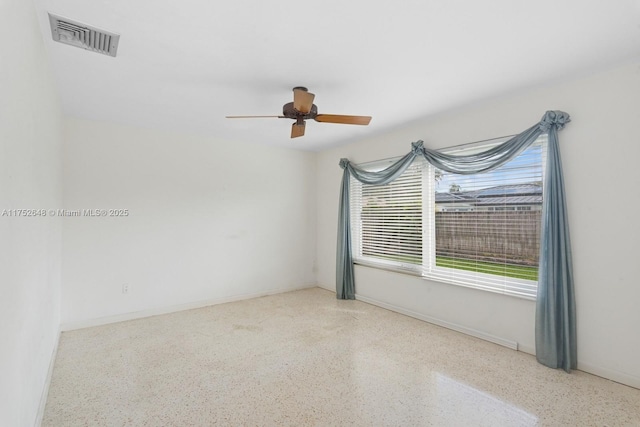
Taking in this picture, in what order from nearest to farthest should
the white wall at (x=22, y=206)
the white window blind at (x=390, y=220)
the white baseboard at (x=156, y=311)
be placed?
the white wall at (x=22, y=206)
the white baseboard at (x=156, y=311)
the white window blind at (x=390, y=220)

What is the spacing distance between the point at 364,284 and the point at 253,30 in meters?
3.67

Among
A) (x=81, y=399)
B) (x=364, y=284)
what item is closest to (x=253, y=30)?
(x=81, y=399)

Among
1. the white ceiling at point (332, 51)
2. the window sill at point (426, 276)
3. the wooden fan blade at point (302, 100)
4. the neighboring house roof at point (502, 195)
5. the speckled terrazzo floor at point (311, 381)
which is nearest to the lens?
the white ceiling at point (332, 51)

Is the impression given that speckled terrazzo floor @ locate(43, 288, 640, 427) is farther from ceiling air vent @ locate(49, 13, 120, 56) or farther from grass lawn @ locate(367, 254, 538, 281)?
ceiling air vent @ locate(49, 13, 120, 56)

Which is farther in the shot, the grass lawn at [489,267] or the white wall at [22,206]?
the grass lawn at [489,267]

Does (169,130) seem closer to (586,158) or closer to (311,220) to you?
(311,220)

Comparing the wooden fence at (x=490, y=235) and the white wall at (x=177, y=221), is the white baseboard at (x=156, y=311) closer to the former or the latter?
the white wall at (x=177, y=221)

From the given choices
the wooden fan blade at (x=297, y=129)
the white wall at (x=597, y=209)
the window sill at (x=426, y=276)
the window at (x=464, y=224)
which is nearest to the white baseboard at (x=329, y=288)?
the window sill at (x=426, y=276)

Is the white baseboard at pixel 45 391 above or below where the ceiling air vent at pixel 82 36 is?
below

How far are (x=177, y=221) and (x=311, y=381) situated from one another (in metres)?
2.88

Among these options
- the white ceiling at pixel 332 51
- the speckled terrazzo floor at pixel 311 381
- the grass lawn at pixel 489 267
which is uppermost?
the white ceiling at pixel 332 51

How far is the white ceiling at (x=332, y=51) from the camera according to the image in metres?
1.73

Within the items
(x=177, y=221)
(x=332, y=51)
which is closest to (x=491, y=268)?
(x=332, y=51)

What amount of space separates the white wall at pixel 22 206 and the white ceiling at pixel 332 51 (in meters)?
0.43
